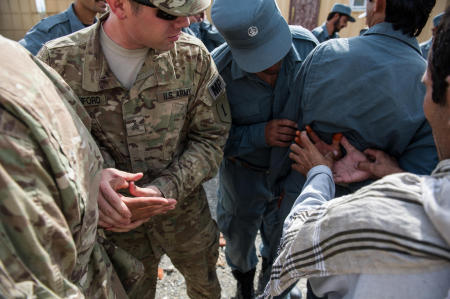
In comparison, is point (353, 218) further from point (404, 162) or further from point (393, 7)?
point (393, 7)

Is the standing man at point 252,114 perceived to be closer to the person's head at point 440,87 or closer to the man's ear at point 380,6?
the man's ear at point 380,6

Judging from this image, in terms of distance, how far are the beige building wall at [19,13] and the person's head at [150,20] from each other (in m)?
8.41

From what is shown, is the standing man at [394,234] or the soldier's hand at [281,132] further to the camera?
the soldier's hand at [281,132]

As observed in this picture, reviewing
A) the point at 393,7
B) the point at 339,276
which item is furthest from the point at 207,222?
the point at 393,7

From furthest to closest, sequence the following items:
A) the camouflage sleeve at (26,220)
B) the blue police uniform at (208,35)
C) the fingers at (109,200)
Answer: the blue police uniform at (208,35)
the fingers at (109,200)
the camouflage sleeve at (26,220)

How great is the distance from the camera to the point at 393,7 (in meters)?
1.34

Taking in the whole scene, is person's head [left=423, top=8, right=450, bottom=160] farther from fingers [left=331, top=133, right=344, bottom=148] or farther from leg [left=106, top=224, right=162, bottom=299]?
leg [left=106, top=224, right=162, bottom=299]

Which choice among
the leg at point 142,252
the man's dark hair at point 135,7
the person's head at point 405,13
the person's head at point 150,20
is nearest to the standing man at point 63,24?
the person's head at point 150,20

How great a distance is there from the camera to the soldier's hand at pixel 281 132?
1.79m

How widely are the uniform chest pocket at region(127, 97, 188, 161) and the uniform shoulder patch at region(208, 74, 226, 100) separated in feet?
0.48

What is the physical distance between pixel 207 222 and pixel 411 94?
1.31 meters

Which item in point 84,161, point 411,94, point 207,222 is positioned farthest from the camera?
point 207,222

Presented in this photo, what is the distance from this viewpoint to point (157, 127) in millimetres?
1599

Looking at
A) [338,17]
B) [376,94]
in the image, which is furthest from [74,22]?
[338,17]
